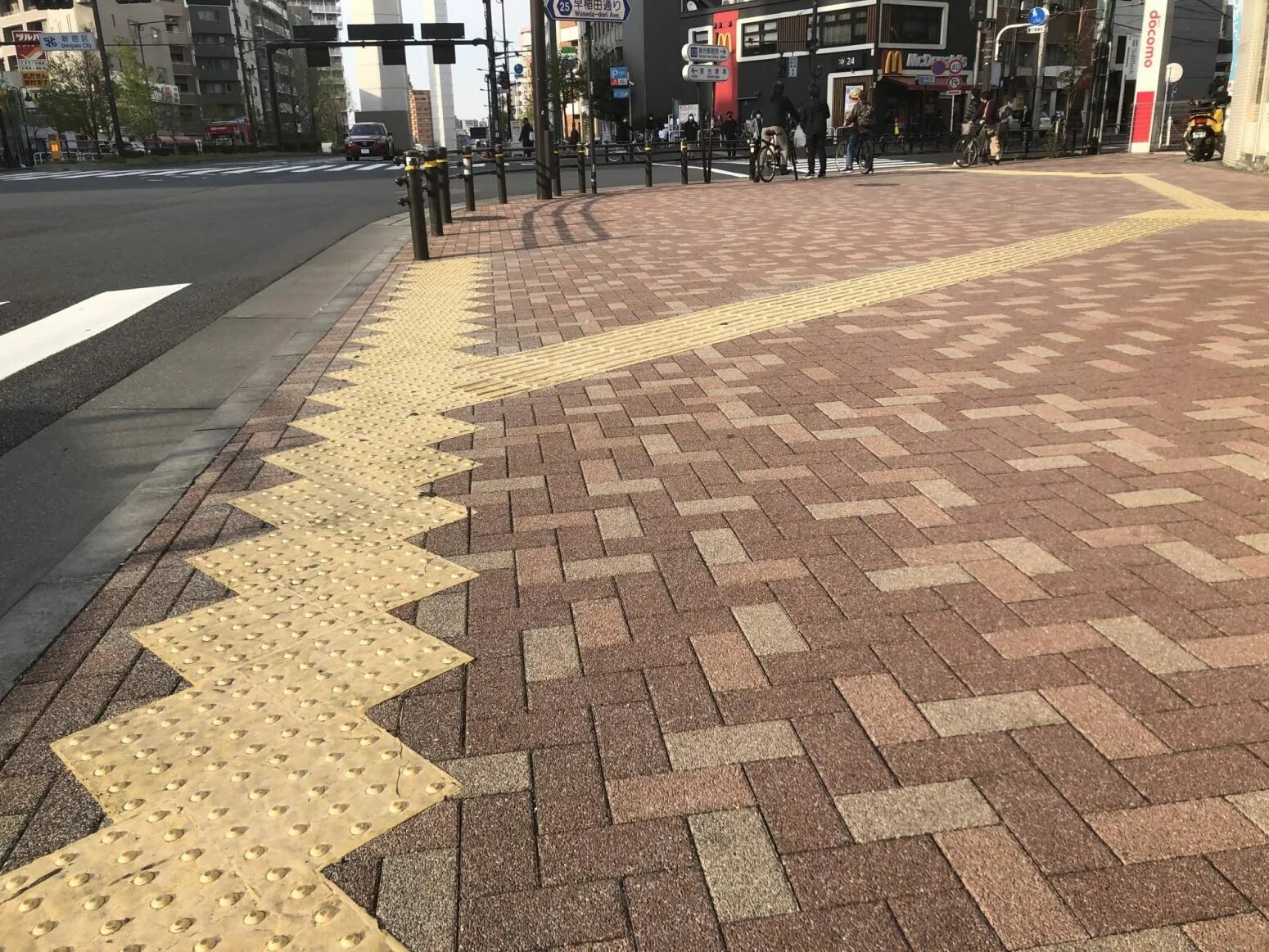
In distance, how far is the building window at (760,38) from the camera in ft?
201

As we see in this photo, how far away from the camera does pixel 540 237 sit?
43.9 ft

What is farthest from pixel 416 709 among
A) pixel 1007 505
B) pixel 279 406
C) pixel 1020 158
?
pixel 1020 158

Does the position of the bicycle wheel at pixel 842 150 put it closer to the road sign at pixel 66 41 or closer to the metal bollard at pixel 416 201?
the metal bollard at pixel 416 201

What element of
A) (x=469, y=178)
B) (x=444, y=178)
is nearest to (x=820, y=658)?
(x=444, y=178)

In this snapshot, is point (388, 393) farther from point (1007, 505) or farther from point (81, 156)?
point (81, 156)

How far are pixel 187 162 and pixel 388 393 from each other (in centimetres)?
4903

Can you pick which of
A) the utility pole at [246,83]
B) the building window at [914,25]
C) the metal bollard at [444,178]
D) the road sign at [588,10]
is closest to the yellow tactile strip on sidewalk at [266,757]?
the metal bollard at [444,178]

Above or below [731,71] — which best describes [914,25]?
above

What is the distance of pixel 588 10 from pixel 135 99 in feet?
189

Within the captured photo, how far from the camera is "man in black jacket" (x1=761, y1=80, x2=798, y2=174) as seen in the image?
856 inches

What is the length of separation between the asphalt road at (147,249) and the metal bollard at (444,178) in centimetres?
148

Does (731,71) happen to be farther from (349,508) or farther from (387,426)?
(349,508)

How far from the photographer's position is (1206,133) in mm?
24297

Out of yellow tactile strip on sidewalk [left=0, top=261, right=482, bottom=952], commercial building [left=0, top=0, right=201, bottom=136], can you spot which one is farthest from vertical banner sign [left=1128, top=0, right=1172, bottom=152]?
commercial building [left=0, top=0, right=201, bottom=136]
